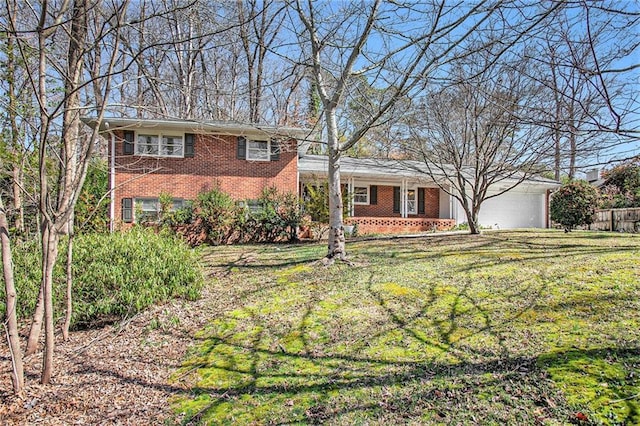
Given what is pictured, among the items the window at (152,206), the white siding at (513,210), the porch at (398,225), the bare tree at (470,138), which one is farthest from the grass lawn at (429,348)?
the white siding at (513,210)

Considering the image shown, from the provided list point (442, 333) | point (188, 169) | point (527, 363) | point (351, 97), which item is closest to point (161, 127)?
point (188, 169)

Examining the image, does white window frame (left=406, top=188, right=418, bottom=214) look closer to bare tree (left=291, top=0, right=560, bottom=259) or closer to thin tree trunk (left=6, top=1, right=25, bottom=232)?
bare tree (left=291, top=0, right=560, bottom=259)

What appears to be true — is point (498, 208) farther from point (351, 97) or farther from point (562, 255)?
point (351, 97)

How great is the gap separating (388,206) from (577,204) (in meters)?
8.81

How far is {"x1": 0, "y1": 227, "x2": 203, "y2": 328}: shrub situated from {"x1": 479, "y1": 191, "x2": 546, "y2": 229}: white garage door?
54.2 feet

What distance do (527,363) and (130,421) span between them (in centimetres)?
333

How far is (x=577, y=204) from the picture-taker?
1209 centimetres

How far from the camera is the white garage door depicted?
1884cm

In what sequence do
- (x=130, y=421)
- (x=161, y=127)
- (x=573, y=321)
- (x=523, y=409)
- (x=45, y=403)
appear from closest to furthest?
(x=523, y=409) < (x=130, y=421) < (x=45, y=403) < (x=573, y=321) < (x=161, y=127)

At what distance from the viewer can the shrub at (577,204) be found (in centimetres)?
1205

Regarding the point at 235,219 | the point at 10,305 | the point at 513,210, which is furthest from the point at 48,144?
the point at 513,210

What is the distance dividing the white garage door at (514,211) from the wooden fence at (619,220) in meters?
2.56

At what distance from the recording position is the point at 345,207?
14.8 meters

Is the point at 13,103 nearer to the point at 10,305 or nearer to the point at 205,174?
the point at 10,305
